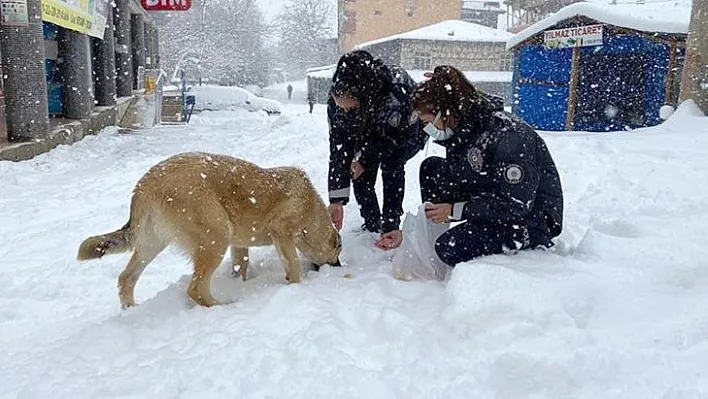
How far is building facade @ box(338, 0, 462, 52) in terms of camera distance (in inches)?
2425

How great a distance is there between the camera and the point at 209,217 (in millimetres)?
3625

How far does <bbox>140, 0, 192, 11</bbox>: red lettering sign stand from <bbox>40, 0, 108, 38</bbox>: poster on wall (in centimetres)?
435

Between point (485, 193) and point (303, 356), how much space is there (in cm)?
169

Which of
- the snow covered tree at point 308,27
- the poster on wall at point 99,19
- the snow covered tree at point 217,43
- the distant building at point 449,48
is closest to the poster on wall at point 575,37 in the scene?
the poster on wall at point 99,19

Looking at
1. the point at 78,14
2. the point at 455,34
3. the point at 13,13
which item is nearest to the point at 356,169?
the point at 13,13

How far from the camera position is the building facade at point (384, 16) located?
202 ft

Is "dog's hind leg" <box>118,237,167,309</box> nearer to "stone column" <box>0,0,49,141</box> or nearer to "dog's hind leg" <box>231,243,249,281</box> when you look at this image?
"dog's hind leg" <box>231,243,249,281</box>

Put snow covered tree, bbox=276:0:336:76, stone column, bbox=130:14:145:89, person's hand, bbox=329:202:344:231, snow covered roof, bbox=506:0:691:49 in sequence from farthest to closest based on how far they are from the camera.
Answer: snow covered tree, bbox=276:0:336:76 < stone column, bbox=130:14:145:89 < snow covered roof, bbox=506:0:691:49 < person's hand, bbox=329:202:344:231

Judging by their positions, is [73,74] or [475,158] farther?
[73,74]

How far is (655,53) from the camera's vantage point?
15625 millimetres

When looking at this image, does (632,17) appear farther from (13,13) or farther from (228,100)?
(228,100)

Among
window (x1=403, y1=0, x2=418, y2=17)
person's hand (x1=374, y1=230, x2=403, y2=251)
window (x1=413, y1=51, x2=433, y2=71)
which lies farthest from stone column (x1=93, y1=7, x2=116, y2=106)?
window (x1=403, y1=0, x2=418, y2=17)

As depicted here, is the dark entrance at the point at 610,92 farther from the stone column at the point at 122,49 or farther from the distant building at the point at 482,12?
the distant building at the point at 482,12

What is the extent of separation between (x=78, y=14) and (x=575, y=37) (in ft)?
45.9
